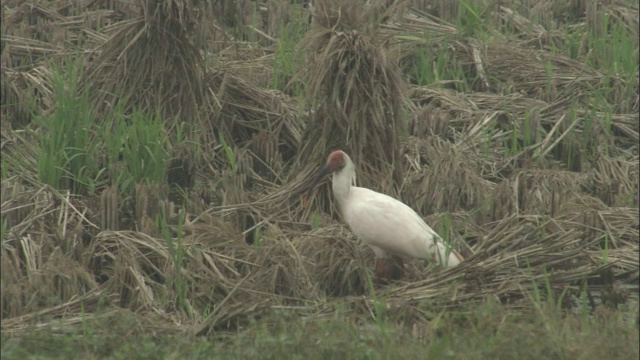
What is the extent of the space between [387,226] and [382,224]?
32 millimetres

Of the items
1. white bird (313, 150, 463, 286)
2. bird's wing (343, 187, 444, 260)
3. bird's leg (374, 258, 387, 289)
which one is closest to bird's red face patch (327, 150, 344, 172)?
white bird (313, 150, 463, 286)

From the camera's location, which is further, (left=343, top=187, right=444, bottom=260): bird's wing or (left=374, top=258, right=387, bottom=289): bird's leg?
(left=374, top=258, right=387, bottom=289): bird's leg

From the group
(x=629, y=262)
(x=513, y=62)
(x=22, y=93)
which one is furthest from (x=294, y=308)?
(x=513, y=62)

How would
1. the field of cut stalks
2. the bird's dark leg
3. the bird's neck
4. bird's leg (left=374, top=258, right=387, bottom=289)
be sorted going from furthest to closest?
the bird's neck, the bird's dark leg, bird's leg (left=374, top=258, right=387, bottom=289), the field of cut stalks

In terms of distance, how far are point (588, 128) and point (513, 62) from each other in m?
1.42

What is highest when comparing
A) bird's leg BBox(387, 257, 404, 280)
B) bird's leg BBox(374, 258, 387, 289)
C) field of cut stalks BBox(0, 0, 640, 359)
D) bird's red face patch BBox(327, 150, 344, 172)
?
bird's red face patch BBox(327, 150, 344, 172)

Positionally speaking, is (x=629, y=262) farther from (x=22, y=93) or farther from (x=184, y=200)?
(x=22, y=93)

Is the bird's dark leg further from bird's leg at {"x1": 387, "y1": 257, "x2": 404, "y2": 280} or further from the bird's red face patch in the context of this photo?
the bird's red face patch

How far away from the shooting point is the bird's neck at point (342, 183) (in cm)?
752

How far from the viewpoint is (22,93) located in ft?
30.2

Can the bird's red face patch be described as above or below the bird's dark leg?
above

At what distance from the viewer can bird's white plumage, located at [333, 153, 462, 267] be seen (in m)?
6.93

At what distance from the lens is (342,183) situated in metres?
7.53

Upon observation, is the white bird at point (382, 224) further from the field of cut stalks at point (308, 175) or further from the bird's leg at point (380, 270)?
the field of cut stalks at point (308, 175)
